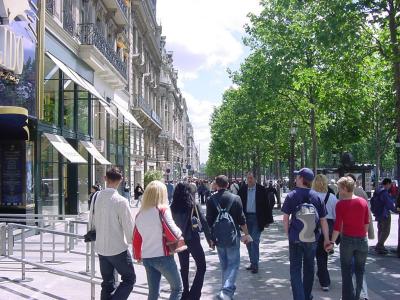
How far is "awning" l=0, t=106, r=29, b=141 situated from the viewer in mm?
12852

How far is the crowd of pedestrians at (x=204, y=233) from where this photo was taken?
5.83 meters

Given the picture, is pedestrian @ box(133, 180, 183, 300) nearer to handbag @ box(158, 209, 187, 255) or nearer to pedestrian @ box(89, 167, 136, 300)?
handbag @ box(158, 209, 187, 255)

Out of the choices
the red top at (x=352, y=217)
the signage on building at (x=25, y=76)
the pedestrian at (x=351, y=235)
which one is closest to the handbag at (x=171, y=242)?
the pedestrian at (x=351, y=235)

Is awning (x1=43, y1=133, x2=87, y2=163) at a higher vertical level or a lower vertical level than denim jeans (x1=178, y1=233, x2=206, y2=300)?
higher

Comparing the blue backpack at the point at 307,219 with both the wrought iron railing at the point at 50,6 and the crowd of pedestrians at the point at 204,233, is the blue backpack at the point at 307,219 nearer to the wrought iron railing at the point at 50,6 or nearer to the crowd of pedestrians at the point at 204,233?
the crowd of pedestrians at the point at 204,233

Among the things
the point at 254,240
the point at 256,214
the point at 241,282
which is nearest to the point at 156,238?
the point at 241,282

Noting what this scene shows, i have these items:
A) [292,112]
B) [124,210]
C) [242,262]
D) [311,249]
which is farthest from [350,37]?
[292,112]

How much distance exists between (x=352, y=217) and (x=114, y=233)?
304 centimetres

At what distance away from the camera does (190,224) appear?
6734 mm

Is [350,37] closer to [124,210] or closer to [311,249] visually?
[311,249]

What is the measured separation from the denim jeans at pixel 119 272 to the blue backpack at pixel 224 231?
1549 mm

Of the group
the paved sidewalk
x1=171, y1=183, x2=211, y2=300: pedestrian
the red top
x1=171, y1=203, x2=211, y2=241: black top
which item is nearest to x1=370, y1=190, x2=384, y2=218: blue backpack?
the paved sidewalk

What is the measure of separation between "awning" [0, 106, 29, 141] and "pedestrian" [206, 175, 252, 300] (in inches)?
292

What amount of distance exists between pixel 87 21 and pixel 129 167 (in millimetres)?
14527
